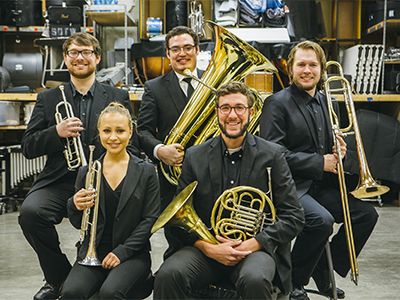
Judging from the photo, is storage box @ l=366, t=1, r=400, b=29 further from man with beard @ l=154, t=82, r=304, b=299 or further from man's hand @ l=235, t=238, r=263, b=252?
man's hand @ l=235, t=238, r=263, b=252

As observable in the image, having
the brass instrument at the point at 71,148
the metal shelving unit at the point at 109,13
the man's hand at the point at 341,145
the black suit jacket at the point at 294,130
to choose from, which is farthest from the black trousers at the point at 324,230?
the metal shelving unit at the point at 109,13

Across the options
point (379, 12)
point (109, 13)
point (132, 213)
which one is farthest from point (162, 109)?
point (379, 12)

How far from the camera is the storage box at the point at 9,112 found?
5.22m

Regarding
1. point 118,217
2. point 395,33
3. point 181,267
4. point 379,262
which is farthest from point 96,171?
point 395,33

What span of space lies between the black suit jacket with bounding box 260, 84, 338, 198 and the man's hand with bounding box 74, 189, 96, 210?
1071 millimetres

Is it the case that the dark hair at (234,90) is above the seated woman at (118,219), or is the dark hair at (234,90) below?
above

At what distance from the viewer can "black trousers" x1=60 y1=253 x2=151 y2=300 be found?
1.85 metres

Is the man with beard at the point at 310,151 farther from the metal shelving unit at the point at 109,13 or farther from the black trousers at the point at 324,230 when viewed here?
the metal shelving unit at the point at 109,13

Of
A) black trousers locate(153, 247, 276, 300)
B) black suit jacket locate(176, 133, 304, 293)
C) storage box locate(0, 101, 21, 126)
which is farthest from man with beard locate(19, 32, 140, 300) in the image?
storage box locate(0, 101, 21, 126)

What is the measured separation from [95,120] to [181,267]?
1172 millimetres

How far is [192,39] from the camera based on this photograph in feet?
8.89

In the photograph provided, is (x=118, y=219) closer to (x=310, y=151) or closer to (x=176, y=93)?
(x=176, y=93)

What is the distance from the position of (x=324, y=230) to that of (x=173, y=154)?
932 millimetres

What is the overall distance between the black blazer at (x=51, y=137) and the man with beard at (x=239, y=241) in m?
0.67
